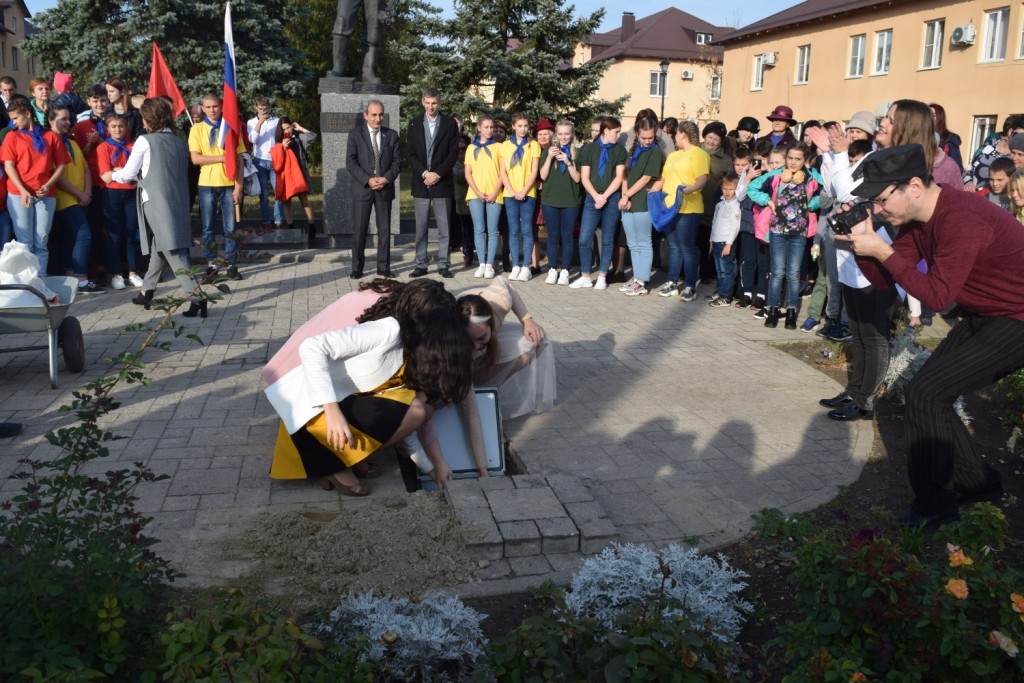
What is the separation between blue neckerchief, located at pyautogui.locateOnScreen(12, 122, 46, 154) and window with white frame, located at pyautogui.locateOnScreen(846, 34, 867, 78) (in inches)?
1190

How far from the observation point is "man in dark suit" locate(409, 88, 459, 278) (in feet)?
38.7

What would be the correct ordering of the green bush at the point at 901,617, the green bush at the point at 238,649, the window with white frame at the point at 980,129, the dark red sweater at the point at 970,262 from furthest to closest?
Result: the window with white frame at the point at 980,129 → the dark red sweater at the point at 970,262 → the green bush at the point at 901,617 → the green bush at the point at 238,649

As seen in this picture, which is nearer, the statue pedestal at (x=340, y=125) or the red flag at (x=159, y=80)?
the red flag at (x=159, y=80)

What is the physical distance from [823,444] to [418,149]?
23.9ft

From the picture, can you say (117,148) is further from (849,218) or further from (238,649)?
(238,649)

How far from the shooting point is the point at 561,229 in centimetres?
1193

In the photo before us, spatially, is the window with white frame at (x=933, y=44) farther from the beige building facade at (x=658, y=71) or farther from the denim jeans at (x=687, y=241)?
the beige building facade at (x=658, y=71)

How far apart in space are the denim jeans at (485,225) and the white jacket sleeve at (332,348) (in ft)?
24.4

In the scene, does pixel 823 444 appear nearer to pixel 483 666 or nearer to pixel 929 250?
pixel 929 250

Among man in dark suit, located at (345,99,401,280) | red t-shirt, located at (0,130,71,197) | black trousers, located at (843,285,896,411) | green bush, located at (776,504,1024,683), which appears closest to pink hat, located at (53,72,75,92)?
red t-shirt, located at (0,130,71,197)

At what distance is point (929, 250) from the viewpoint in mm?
4527

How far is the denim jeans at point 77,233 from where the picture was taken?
10227 mm

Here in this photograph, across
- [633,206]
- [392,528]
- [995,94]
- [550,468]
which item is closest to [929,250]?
[550,468]

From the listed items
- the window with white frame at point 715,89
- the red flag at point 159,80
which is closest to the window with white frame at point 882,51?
the window with white frame at point 715,89
